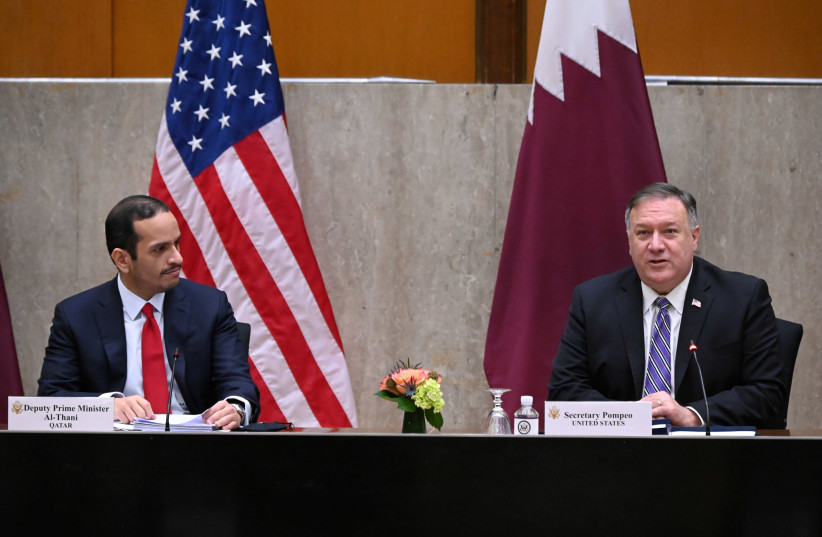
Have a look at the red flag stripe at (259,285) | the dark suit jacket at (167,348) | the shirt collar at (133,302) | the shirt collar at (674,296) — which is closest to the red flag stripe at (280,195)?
the red flag stripe at (259,285)

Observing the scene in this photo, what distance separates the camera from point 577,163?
12.6 feet

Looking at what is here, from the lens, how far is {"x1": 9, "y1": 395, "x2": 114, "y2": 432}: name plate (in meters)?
2.21

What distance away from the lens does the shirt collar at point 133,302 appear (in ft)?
10.3

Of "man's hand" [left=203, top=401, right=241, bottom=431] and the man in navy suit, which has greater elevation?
the man in navy suit

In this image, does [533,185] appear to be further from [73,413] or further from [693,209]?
[73,413]

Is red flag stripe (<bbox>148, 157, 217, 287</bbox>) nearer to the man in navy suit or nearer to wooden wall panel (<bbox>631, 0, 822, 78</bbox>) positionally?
the man in navy suit

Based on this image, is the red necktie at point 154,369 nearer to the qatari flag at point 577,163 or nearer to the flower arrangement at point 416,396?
the flower arrangement at point 416,396

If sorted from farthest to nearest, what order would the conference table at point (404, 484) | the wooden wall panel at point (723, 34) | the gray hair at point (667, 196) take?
the wooden wall panel at point (723, 34)
the gray hair at point (667, 196)
the conference table at point (404, 484)

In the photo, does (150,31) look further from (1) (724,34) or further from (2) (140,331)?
(1) (724,34)

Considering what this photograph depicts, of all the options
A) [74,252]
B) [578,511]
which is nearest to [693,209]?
[578,511]

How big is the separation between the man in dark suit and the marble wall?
1.22 m

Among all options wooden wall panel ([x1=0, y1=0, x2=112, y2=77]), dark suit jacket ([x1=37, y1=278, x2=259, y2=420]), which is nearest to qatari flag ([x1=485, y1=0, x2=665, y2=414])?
dark suit jacket ([x1=37, y1=278, x2=259, y2=420])

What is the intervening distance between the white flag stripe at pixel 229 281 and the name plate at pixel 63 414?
5.84 ft

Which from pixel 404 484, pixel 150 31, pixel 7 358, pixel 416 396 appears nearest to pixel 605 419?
pixel 404 484
